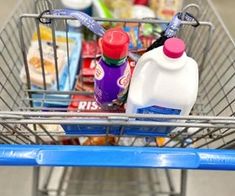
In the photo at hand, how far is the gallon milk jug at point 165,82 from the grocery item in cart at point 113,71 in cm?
2

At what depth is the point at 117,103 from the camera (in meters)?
0.62

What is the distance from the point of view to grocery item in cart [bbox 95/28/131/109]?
0.51m

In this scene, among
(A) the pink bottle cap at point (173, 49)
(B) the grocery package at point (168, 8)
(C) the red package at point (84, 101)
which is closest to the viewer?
(A) the pink bottle cap at point (173, 49)

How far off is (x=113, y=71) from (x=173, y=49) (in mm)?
108

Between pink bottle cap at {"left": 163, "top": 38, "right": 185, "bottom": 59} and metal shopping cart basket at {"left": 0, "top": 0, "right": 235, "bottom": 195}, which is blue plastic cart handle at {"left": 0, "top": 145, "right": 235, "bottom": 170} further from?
pink bottle cap at {"left": 163, "top": 38, "right": 185, "bottom": 59}

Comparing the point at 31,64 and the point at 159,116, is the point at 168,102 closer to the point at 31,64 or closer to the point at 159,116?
the point at 159,116

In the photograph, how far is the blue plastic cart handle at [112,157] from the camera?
20.1 inches

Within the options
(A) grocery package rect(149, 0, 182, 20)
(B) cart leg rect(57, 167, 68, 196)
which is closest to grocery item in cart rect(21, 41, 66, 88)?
(B) cart leg rect(57, 167, 68, 196)

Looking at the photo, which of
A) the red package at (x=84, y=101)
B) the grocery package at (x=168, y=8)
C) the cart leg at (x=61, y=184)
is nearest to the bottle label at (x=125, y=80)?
the red package at (x=84, y=101)

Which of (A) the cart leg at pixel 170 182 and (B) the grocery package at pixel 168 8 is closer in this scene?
(A) the cart leg at pixel 170 182

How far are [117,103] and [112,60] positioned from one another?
4.1 inches

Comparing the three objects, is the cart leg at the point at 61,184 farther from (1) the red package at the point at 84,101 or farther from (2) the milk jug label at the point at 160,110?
(2) the milk jug label at the point at 160,110

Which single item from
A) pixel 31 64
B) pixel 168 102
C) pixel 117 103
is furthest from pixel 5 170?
pixel 168 102

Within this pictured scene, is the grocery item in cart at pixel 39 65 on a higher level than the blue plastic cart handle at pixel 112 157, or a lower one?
higher
